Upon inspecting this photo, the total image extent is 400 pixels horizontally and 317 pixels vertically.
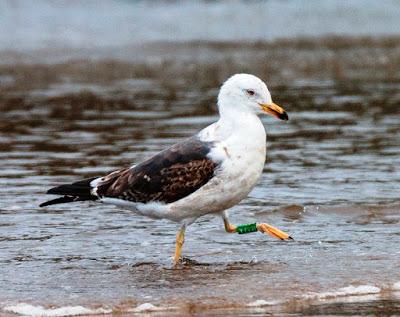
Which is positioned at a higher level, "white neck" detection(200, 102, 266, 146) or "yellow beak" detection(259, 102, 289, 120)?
"yellow beak" detection(259, 102, 289, 120)

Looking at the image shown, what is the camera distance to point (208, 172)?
26.3 feet

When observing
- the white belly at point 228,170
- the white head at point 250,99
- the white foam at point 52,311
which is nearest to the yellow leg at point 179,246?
the white belly at point 228,170

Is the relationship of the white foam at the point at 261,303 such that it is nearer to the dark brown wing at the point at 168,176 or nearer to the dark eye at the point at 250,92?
the dark brown wing at the point at 168,176

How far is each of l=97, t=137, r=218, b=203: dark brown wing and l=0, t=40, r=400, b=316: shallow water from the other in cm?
52

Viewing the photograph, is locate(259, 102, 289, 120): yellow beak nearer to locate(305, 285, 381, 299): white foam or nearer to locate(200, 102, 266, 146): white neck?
locate(200, 102, 266, 146): white neck

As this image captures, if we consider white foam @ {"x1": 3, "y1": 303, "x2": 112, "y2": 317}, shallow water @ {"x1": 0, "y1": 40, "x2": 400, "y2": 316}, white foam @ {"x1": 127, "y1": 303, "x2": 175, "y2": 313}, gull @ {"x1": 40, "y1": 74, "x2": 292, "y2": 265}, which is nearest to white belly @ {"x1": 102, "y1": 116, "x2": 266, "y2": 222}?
gull @ {"x1": 40, "y1": 74, "x2": 292, "y2": 265}

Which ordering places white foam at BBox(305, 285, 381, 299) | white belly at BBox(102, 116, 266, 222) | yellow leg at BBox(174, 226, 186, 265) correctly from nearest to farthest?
1. white foam at BBox(305, 285, 381, 299)
2. white belly at BBox(102, 116, 266, 222)
3. yellow leg at BBox(174, 226, 186, 265)

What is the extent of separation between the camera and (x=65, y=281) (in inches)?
310

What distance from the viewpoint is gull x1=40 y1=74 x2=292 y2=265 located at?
8.02 m

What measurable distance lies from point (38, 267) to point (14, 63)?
13.5 m

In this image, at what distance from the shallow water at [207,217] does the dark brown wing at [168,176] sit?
20.3 inches

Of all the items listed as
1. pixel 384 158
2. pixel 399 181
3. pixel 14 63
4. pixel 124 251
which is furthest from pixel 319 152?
pixel 14 63

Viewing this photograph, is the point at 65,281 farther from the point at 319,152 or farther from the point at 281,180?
the point at 319,152

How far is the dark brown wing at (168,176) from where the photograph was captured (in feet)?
26.5
